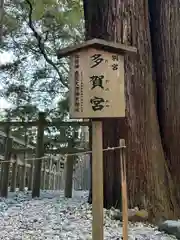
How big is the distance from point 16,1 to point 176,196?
5.19 metres

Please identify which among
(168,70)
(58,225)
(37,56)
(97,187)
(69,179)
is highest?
(37,56)

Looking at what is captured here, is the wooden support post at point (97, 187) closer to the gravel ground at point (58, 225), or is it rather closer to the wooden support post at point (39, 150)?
the gravel ground at point (58, 225)

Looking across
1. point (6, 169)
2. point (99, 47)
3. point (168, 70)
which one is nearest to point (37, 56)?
point (6, 169)

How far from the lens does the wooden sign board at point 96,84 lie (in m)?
2.67

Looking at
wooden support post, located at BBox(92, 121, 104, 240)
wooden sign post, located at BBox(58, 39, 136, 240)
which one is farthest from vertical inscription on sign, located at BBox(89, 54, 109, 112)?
wooden support post, located at BBox(92, 121, 104, 240)

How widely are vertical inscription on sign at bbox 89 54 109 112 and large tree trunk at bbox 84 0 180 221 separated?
1.32 meters

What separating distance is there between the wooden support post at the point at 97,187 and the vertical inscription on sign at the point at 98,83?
0.13 metres

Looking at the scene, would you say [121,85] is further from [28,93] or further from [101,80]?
[28,93]

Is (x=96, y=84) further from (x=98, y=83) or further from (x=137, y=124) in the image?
(x=137, y=124)

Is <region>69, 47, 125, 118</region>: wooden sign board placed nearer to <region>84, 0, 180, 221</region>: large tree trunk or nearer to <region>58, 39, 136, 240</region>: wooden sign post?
<region>58, 39, 136, 240</region>: wooden sign post

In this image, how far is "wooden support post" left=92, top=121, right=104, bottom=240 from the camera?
2.57 m

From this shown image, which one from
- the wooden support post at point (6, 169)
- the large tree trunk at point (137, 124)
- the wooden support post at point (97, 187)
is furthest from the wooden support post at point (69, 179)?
the wooden support post at point (97, 187)

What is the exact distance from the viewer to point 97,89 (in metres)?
2.70

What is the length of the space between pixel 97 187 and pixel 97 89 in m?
0.67
